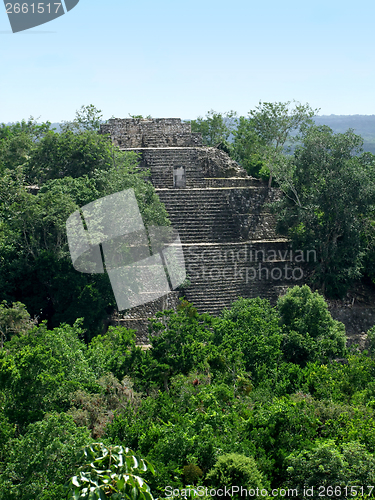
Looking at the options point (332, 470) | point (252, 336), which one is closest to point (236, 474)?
point (332, 470)

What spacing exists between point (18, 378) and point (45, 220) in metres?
7.50

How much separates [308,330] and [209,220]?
7.03 meters

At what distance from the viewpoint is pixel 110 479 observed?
15.3 ft

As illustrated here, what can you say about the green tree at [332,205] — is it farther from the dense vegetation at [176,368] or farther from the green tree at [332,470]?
the green tree at [332,470]

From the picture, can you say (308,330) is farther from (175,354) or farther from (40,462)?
(40,462)

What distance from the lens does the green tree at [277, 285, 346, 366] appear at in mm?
13367

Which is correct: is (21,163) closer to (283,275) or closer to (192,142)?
(192,142)

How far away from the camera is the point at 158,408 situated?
995 cm

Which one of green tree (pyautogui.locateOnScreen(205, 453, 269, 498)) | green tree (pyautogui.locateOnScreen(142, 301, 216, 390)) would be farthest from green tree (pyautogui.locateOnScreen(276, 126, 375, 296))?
green tree (pyautogui.locateOnScreen(205, 453, 269, 498))

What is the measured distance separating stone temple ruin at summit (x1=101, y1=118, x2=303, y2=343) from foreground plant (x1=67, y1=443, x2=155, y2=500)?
37.6 ft

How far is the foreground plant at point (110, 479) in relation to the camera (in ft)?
14.9

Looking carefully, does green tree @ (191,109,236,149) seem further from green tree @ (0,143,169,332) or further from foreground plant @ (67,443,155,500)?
foreground plant @ (67,443,155,500)

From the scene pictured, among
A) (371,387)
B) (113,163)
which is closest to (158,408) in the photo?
(371,387)

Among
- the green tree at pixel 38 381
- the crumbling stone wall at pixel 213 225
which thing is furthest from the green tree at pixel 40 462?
the crumbling stone wall at pixel 213 225
